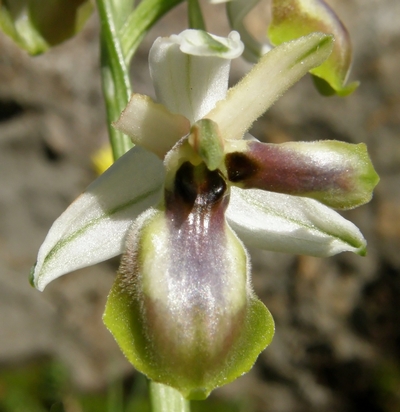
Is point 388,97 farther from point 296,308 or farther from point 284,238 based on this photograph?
point 284,238

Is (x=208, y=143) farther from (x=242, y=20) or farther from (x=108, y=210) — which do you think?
(x=242, y=20)

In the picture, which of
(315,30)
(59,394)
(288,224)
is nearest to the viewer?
(288,224)

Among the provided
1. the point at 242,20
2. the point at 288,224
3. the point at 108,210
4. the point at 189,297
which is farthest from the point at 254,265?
the point at 189,297

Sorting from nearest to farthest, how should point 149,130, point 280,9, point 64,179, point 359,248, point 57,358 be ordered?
point 149,130 → point 359,248 → point 280,9 → point 64,179 → point 57,358

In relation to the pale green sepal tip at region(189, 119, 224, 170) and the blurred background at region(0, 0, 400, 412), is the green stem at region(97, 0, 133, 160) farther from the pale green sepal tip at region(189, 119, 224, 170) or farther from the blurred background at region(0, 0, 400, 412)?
the blurred background at region(0, 0, 400, 412)

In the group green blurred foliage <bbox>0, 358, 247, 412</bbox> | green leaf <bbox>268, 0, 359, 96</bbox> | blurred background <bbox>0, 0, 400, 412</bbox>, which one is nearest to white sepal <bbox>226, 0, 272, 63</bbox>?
green leaf <bbox>268, 0, 359, 96</bbox>

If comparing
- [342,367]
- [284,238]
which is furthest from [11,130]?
[284,238]
